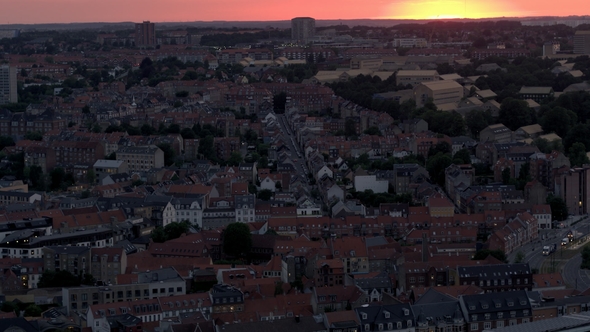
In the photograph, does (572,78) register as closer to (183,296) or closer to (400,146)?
(400,146)

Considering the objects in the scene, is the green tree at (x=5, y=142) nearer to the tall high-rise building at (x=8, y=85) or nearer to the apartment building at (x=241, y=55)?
the tall high-rise building at (x=8, y=85)

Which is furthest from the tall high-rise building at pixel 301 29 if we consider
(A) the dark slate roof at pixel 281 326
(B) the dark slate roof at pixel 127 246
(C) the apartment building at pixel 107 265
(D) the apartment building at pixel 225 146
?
(A) the dark slate roof at pixel 281 326

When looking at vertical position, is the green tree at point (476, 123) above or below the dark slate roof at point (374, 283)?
above

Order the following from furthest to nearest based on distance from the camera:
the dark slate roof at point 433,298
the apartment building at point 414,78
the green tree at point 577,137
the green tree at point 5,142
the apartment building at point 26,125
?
1. the apartment building at point 414,78
2. the apartment building at point 26,125
3. the green tree at point 5,142
4. the green tree at point 577,137
5. the dark slate roof at point 433,298

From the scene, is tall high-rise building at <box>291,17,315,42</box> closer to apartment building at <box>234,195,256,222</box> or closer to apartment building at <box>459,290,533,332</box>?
apartment building at <box>234,195,256,222</box>

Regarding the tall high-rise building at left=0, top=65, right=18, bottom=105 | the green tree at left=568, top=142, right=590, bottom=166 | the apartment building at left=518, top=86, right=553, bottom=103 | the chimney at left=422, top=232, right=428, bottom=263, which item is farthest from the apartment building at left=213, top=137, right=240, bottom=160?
the tall high-rise building at left=0, top=65, right=18, bottom=105

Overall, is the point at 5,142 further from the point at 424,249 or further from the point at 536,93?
the point at 536,93
